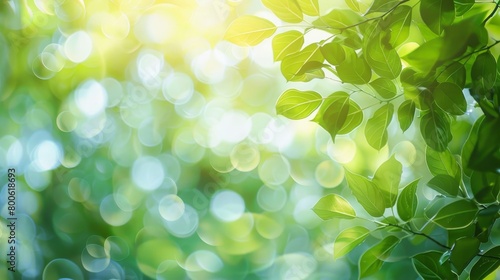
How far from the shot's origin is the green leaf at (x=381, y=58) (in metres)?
0.33

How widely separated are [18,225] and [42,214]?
0.19 ft

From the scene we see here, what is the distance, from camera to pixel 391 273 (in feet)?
3.47

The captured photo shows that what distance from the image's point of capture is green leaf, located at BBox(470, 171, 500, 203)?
12.2 inches

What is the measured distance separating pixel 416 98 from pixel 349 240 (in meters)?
0.11

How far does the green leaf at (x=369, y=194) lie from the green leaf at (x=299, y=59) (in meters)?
0.08

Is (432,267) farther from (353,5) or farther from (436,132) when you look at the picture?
(353,5)

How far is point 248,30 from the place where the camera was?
351 mm

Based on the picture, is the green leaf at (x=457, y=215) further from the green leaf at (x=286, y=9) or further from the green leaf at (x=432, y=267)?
the green leaf at (x=286, y=9)

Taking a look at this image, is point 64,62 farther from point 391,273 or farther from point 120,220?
point 391,273

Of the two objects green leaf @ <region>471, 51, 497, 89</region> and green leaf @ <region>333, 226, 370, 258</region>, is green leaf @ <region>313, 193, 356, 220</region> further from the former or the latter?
green leaf @ <region>471, 51, 497, 89</region>

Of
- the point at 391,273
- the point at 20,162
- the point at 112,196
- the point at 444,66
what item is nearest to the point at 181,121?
the point at 112,196

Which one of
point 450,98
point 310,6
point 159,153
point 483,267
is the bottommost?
point 483,267

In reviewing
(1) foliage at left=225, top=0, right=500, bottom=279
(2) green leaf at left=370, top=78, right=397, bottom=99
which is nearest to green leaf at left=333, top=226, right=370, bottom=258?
(1) foliage at left=225, top=0, right=500, bottom=279

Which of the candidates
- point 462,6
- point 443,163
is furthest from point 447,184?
point 462,6
